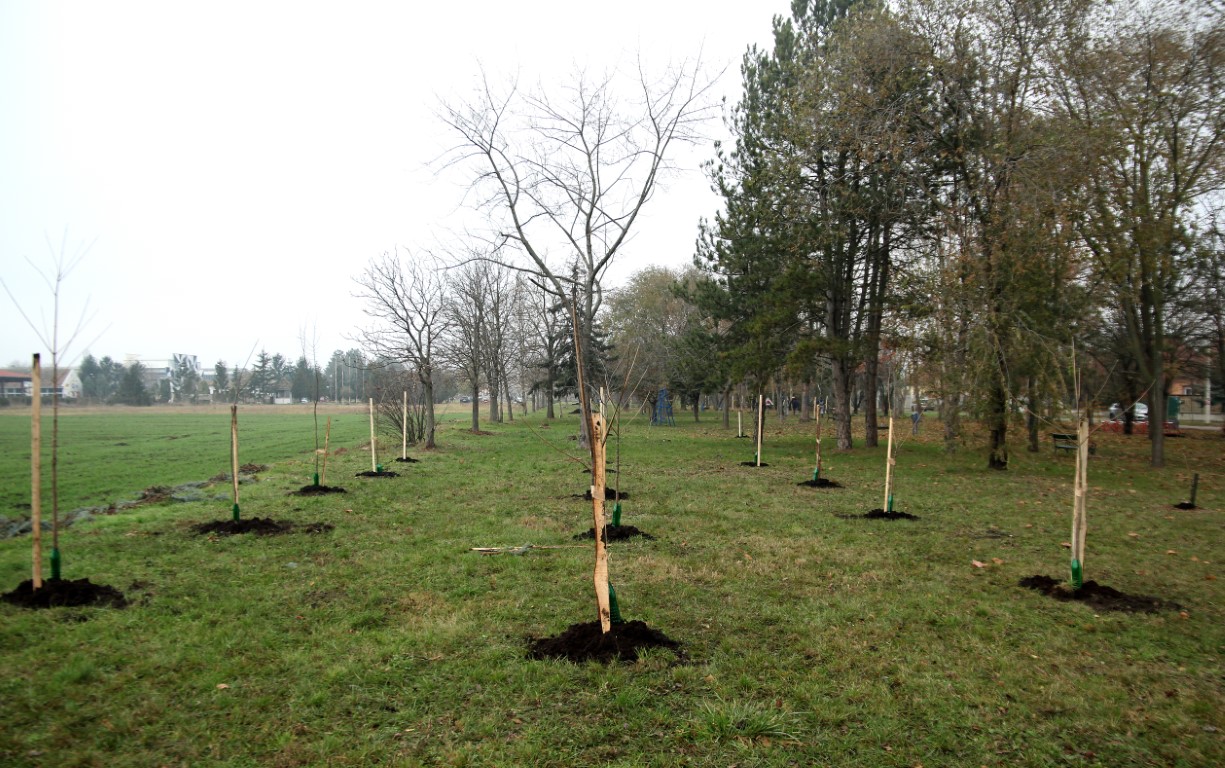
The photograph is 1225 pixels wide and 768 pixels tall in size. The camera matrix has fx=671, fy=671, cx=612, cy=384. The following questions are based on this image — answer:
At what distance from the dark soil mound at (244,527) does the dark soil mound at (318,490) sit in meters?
2.71

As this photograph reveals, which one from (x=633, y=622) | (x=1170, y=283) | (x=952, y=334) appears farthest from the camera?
(x=1170, y=283)

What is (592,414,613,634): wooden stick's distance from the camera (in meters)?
4.31

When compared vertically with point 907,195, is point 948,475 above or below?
below

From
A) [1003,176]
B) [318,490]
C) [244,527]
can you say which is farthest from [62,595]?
[1003,176]

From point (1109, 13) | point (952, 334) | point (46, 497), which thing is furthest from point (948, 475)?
point (46, 497)

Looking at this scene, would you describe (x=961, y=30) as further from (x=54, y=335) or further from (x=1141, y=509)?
(x=54, y=335)

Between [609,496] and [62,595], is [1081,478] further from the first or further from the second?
[62,595]

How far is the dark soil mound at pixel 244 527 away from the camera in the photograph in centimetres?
827

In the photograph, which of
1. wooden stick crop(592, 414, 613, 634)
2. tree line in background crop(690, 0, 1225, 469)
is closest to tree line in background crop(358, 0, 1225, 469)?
tree line in background crop(690, 0, 1225, 469)

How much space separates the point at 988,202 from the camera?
48.3 ft

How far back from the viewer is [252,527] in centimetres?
844

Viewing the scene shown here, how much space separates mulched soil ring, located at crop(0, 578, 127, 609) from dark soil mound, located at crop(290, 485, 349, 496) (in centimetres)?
591

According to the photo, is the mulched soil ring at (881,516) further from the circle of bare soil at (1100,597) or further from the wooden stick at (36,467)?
the wooden stick at (36,467)

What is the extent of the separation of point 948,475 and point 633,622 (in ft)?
41.4
